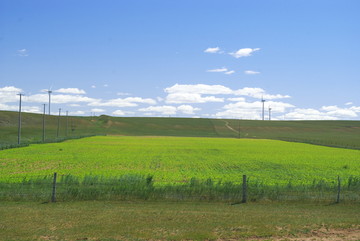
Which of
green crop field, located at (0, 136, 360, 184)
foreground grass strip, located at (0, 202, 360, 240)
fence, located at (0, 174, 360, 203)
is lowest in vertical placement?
green crop field, located at (0, 136, 360, 184)

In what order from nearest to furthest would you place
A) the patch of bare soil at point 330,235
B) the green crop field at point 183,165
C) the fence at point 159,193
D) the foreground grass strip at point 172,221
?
the patch of bare soil at point 330,235 → the foreground grass strip at point 172,221 → the fence at point 159,193 → the green crop field at point 183,165

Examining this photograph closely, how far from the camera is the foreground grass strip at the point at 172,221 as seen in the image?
13.2 metres

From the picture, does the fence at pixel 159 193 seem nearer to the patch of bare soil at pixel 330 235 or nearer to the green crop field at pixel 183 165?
the patch of bare soil at pixel 330 235

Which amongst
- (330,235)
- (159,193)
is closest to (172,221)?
(159,193)

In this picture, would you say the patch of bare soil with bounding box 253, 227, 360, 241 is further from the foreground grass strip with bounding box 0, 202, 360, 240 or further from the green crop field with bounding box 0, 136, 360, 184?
the green crop field with bounding box 0, 136, 360, 184

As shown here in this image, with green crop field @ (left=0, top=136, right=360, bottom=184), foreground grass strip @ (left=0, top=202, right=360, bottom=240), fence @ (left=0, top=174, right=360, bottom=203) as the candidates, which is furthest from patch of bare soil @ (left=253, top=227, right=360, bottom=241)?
green crop field @ (left=0, top=136, right=360, bottom=184)

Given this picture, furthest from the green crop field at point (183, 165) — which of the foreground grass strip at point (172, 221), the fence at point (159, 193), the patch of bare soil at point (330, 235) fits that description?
the patch of bare soil at point (330, 235)

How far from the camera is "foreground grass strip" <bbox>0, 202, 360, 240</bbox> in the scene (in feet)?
43.3

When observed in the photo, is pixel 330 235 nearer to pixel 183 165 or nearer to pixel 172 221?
pixel 172 221

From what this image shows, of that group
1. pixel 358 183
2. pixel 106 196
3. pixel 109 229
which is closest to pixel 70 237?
pixel 109 229

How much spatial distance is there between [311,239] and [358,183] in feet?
45.9

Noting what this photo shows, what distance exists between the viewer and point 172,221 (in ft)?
49.3

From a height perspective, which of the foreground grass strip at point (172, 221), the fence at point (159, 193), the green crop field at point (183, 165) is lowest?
the green crop field at point (183, 165)

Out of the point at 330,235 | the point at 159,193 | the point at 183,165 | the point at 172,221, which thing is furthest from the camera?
the point at 183,165
